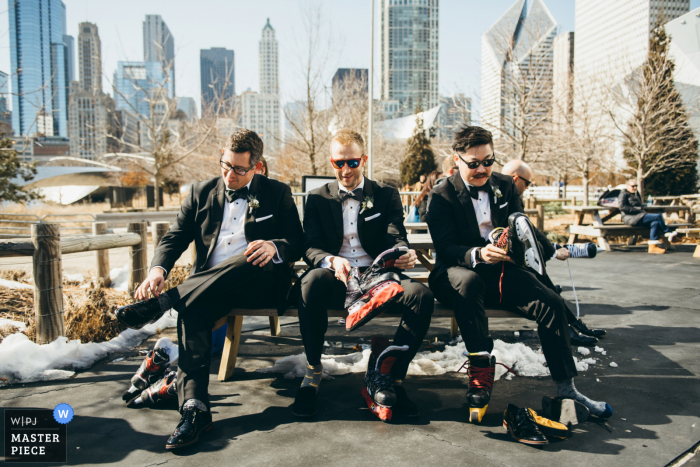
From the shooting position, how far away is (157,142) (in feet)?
62.3

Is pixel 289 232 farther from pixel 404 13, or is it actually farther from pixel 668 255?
pixel 404 13

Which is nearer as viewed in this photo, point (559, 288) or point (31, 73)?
point (559, 288)

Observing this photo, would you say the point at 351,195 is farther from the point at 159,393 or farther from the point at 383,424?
the point at 159,393

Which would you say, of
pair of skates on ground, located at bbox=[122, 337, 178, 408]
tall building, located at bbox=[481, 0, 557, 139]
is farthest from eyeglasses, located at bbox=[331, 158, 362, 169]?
tall building, located at bbox=[481, 0, 557, 139]

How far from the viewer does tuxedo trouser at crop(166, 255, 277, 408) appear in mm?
2602

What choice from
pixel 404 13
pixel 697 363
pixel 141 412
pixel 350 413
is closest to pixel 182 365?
pixel 141 412

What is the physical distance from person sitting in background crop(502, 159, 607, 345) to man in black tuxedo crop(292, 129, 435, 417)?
1.00 meters

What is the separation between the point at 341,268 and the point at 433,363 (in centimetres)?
117

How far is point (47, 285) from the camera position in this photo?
3.78m

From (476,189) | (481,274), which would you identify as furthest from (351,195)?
(481,274)

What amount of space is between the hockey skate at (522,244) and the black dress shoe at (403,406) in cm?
105

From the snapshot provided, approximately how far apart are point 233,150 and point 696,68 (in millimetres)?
34545

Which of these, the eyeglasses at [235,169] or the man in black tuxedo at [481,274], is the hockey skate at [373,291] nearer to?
the man in black tuxedo at [481,274]

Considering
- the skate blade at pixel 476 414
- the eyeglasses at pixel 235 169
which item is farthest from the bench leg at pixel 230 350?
the skate blade at pixel 476 414
